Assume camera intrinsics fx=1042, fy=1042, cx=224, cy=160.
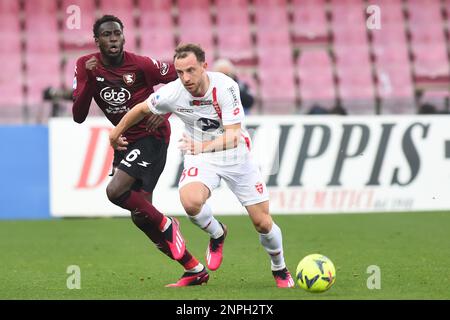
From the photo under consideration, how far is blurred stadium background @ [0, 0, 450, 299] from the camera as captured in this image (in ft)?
28.8

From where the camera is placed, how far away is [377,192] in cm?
1379

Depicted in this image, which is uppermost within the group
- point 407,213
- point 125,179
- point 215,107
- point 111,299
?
point 215,107

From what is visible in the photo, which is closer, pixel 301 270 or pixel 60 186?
pixel 301 270

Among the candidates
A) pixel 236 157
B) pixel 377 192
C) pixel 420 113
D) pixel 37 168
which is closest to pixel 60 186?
pixel 37 168

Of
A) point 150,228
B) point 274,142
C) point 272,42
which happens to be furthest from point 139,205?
point 272,42

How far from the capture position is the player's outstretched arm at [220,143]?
24.6ft

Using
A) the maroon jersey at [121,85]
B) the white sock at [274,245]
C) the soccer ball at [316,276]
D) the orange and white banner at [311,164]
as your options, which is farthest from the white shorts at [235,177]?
the orange and white banner at [311,164]

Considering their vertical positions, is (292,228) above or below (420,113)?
below

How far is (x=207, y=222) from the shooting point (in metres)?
7.95

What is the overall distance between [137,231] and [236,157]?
16.0 feet

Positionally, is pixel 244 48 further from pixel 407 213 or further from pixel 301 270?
pixel 301 270

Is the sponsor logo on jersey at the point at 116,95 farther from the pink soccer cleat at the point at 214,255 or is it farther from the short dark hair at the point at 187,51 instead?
the pink soccer cleat at the point at 214,255

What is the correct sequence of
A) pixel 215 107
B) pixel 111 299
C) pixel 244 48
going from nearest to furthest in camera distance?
pixel 111 299 → pixel 215 107 → pixel 244 48

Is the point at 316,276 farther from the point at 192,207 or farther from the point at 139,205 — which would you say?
the point at 139,205
